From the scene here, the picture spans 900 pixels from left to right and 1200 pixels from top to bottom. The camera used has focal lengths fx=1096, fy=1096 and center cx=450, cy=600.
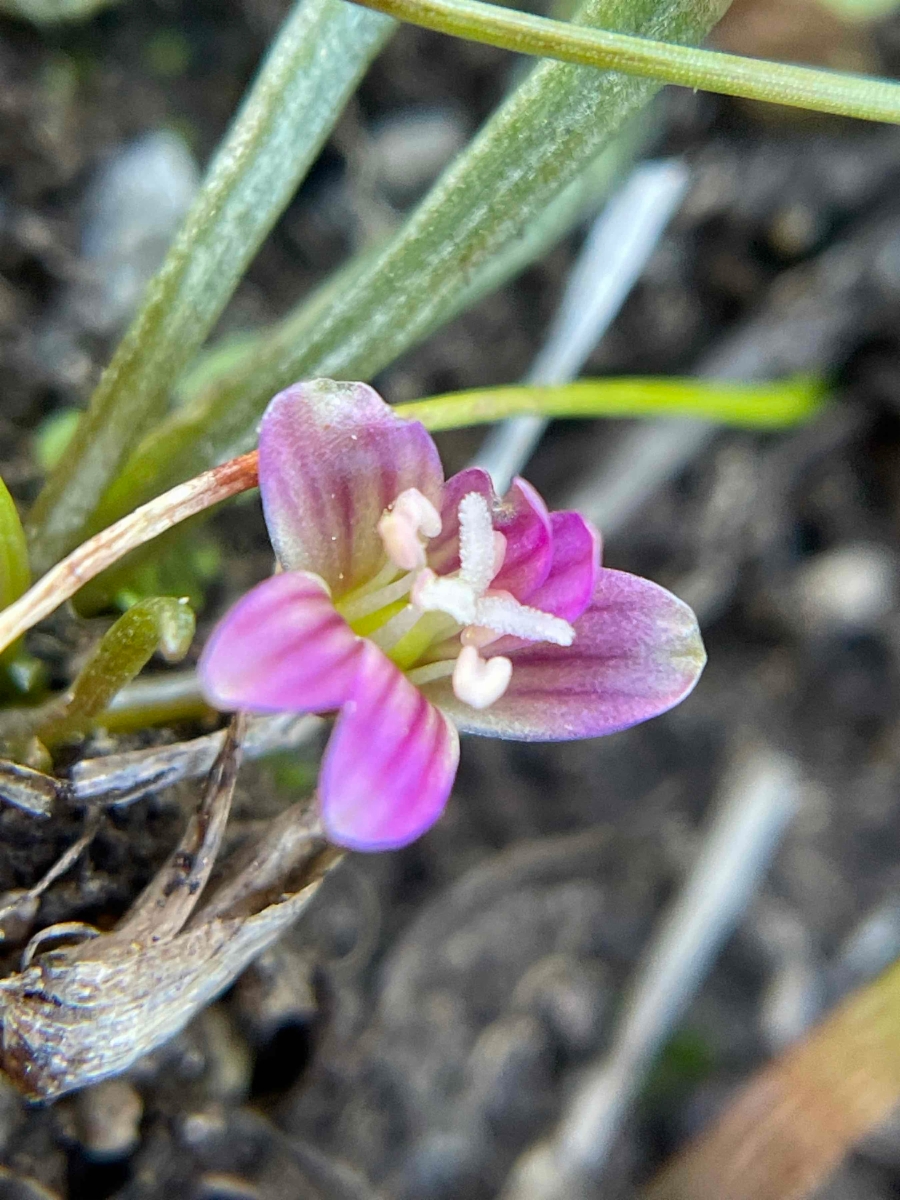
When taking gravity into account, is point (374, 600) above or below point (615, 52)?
below

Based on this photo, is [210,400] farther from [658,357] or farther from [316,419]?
[658,357]

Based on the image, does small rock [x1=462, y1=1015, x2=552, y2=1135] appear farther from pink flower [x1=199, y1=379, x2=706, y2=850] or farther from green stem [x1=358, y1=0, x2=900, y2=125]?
green stem [x1=358, y1=0, x2=900, y2=125]

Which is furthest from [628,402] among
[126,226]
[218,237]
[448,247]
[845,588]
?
[845,588]

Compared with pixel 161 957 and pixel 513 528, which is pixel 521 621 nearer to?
pixel 513 528

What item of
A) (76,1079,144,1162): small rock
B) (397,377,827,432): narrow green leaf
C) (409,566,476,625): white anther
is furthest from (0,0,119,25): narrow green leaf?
(76,1079,144,1162): small rock

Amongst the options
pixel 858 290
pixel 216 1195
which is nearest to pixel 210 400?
pixel 216 1195

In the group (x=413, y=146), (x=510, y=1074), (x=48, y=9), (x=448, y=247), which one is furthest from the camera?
(x=413, y=146)

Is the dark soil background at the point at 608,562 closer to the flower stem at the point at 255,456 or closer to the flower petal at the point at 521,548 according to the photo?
the flower stem at the point at 255,456

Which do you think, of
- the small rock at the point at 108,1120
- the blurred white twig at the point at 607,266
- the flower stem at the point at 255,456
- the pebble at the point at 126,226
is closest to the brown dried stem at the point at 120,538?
the flower stem at the point at 255,456
